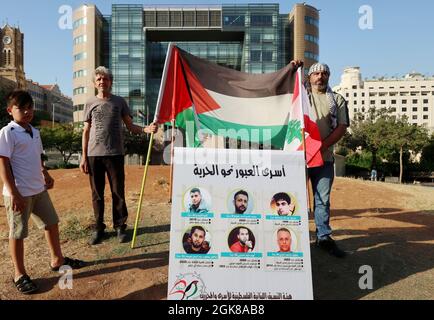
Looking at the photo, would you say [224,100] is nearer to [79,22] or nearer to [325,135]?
[325,135]

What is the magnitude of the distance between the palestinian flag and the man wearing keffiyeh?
327 mm

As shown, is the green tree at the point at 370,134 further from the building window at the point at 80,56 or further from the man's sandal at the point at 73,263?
the man's sandal at the point at 73,263

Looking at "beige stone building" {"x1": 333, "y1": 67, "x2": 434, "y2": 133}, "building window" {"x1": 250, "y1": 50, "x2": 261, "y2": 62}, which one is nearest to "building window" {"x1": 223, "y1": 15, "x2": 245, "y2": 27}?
"building window" {"x1": 250, "y1": 50, "x2": 261, "y2": 62}

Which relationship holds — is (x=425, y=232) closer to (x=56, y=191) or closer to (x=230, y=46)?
(x=56, y=191)

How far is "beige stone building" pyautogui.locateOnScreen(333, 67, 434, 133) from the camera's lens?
137 meters

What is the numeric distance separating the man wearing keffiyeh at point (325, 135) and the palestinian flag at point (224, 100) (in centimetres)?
33

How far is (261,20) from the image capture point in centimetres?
6994

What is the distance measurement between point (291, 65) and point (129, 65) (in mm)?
67226

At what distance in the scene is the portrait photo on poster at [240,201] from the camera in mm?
3459

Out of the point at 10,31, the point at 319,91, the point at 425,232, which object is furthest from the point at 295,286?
the point at 10,31

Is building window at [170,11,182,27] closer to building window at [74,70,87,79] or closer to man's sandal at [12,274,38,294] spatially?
building window at [74,70,87,79]

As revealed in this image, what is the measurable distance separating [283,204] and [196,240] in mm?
839

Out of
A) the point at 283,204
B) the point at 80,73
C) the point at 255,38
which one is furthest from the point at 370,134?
the point at 80,73
